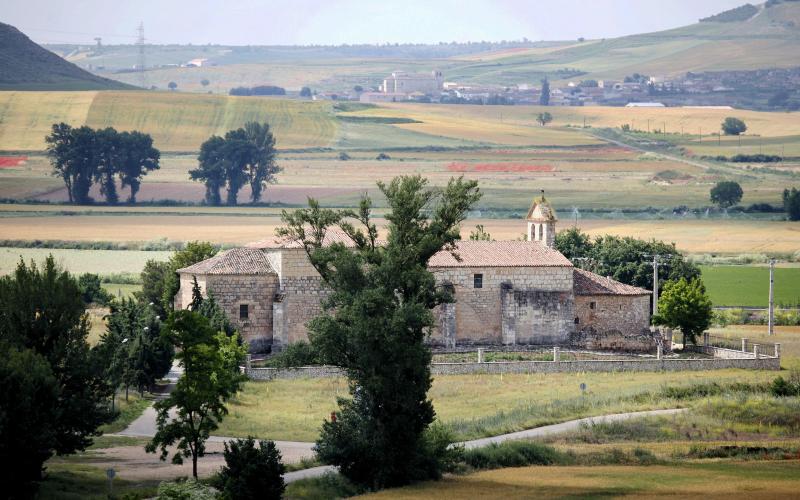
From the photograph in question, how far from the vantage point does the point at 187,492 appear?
3469 centimetres

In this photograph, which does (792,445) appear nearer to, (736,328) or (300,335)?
(300,335)

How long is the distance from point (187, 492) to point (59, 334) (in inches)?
409

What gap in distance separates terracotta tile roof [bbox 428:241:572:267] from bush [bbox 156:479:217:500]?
1234 inches

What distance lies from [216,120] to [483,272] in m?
127

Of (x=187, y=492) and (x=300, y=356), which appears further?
(x=300, y=356)

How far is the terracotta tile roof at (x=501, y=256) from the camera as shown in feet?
223

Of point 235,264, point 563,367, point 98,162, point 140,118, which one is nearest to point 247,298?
point 235,264

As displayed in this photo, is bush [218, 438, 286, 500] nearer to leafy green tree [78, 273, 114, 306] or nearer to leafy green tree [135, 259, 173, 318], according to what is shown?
leafy green tree [135, 259, 173, 318]

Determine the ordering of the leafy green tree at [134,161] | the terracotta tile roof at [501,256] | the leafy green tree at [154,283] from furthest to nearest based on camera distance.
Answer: the leafy green tree at [134,161] → the leafy green tree at [154,283] → the terracotta tile roof at [501,256]

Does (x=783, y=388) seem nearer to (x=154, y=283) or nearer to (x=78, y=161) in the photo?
(x=154, y=283)

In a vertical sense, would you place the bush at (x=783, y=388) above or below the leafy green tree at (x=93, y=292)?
below

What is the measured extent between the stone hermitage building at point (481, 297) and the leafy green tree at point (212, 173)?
3090 inches

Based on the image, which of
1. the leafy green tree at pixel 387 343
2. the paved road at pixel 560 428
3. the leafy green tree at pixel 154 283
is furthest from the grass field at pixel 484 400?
the leafy green tree at pixel 154 283

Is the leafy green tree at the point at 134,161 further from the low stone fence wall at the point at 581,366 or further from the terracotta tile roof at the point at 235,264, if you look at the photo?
the low stone fence wall at the point at 581,366
